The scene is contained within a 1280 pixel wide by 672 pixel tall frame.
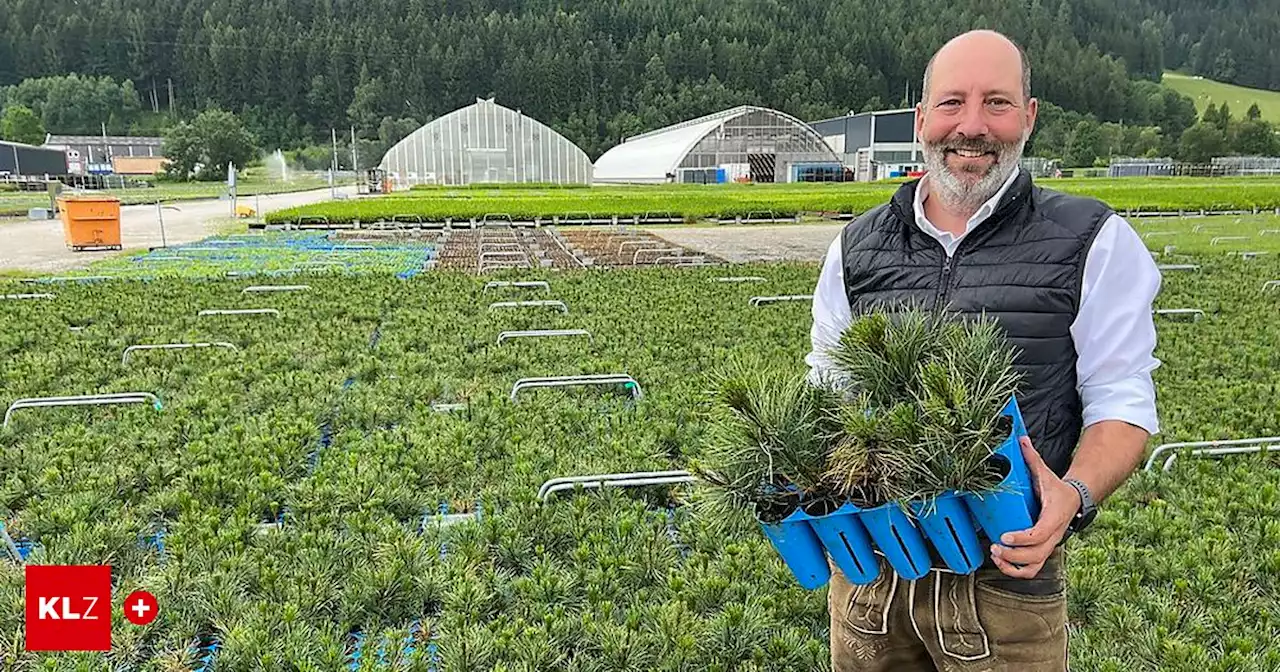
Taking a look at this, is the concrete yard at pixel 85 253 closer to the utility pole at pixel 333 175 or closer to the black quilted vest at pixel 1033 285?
the utility pole at pixel 333 175

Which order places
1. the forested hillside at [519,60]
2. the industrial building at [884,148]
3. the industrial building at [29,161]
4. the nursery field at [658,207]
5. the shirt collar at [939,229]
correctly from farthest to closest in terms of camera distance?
1. the forested hillside at [519,60]
2. the industrial building at [884,148]
3. the industrial building at [29,161]
4. the nursery field at [658,207]
5. the shirt collar at [939,229]

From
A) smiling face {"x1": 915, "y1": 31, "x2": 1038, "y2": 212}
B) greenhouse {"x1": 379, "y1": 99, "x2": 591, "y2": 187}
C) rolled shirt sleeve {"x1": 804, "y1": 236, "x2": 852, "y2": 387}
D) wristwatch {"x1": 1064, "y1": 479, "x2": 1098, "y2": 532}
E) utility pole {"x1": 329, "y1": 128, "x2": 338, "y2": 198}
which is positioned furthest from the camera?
greenhouse {"x1": 379, "y1": 99, "x2": 591, "y2": 187}

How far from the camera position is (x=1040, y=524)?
1.70 metres

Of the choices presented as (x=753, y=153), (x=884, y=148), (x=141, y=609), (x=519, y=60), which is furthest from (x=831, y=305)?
(x=519, y=60)

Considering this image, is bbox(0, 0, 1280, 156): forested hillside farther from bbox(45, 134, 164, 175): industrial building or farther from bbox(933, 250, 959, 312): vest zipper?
bbox(933, 250, 959, 312): vest zipper

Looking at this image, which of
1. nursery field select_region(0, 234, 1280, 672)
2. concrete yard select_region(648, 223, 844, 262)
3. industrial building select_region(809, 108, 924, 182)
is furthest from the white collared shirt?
industrial building select_region(809, 108, 924, 182)

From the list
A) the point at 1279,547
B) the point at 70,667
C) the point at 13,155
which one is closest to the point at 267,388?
the point at 70,667

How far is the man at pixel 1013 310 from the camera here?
6.06ft

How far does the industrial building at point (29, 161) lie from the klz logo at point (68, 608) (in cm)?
6709

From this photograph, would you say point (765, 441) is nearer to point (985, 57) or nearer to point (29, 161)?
point (985, 57)

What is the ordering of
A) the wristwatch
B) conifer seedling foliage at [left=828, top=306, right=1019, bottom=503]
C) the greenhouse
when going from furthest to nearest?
the greenhouse
the wristwatch
conifer seedling foliage at [left=828, top=306, right=1019, bottom=503]

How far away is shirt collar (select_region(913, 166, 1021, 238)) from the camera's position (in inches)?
77.9

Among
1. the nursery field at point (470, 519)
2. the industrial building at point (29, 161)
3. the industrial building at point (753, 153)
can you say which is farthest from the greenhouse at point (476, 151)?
the nursery field at point (470, 519)

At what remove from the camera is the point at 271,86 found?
107188 mm
